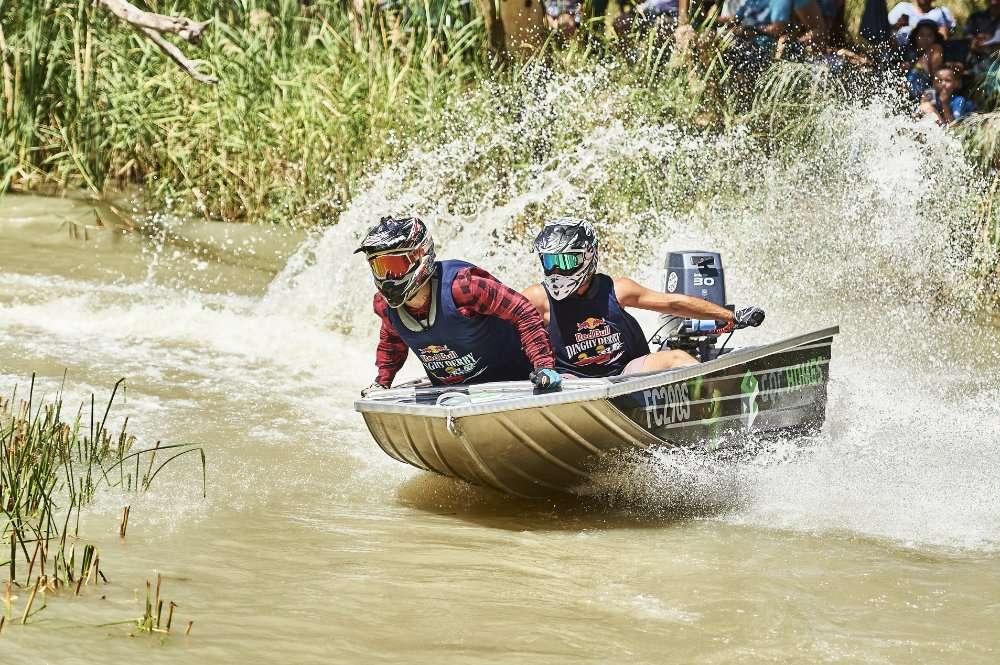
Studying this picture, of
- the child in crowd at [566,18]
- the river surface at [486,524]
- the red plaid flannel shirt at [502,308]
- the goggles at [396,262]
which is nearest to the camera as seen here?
the river surface at [486,524]

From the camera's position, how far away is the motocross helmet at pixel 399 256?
550 cm

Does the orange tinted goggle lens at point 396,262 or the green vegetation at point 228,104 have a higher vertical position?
the green vegetation at point 228,104

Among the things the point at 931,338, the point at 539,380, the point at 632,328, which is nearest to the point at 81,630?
the point at 539,380

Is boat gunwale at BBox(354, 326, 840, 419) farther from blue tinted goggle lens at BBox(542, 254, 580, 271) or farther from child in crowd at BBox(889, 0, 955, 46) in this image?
child in crowd at BBox(889, 0, 955, 46)

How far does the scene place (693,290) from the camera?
6.53 m

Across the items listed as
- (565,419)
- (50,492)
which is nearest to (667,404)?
(565,419)

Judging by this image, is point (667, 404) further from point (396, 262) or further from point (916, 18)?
point (916, 18)

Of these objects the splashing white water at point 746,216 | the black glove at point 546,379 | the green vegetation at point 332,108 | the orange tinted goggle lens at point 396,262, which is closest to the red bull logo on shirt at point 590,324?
the black glove at point 546,379

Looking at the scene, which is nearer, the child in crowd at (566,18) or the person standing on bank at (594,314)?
the person standing on bank at (594,314)

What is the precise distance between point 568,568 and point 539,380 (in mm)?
901

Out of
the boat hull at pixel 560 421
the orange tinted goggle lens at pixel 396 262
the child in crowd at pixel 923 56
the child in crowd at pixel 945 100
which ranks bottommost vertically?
the boat hull at pixel 560 421

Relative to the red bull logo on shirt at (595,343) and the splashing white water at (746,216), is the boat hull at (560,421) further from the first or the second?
the splashing white water at (746,216)

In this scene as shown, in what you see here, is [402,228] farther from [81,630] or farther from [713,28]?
[713,28]

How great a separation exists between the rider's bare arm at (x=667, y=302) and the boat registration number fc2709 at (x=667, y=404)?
64 centimetres
